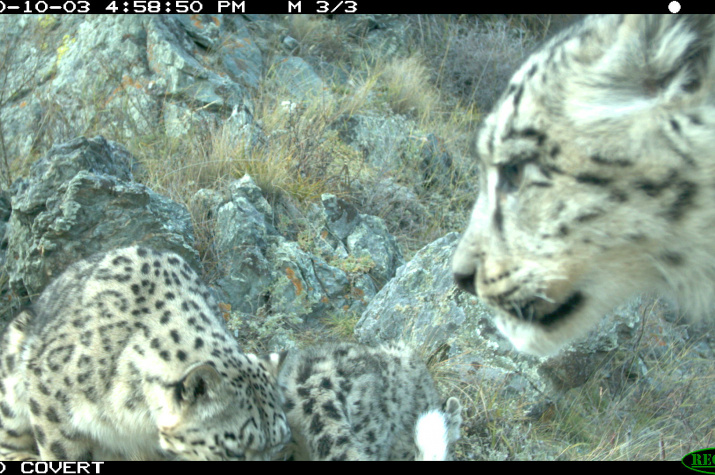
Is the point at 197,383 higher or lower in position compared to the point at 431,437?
higher

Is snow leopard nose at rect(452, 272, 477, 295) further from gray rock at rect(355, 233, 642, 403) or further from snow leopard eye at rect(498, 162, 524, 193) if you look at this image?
gray rock at rect(355, 233, 642, 403)

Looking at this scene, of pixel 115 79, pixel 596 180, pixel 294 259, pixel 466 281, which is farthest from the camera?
pixel 115 79

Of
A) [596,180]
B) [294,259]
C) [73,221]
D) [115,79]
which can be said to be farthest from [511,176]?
[115,79]

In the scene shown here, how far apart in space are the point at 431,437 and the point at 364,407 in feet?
1.58

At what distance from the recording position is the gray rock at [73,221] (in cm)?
513

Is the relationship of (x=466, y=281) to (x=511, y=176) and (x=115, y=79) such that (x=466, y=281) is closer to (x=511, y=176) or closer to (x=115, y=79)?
(x=511, y=176)

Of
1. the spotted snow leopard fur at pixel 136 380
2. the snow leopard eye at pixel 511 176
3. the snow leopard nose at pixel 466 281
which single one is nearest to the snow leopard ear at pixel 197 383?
the spotted snow leopard fur at pixel 136 380

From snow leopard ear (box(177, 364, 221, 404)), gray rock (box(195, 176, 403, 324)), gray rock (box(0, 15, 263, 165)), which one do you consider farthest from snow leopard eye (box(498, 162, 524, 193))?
gray rock (box(0, 15, 263, 165))

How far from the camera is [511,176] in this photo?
251 cm

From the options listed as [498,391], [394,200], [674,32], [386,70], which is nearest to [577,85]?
[674,32]

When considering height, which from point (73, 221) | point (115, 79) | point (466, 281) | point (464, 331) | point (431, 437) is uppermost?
point (115, 79)

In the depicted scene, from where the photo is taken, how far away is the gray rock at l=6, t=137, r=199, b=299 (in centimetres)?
513

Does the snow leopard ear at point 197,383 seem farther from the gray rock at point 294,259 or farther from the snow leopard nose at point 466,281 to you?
the gray rock at point 294,259

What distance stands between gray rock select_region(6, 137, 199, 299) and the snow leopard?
1531 mm
